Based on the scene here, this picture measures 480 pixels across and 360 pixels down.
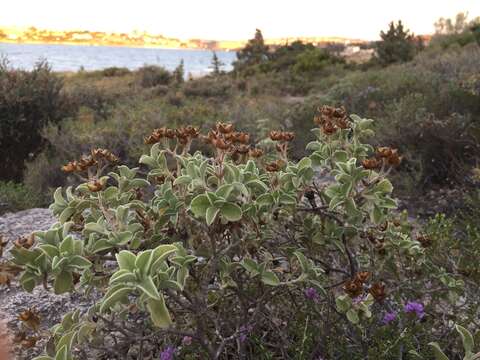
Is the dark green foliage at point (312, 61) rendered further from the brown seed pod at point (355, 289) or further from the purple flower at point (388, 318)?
the brown seed pod at point (355, 289)

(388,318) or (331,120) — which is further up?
(331,120)

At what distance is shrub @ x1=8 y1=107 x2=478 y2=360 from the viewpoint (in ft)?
6.04

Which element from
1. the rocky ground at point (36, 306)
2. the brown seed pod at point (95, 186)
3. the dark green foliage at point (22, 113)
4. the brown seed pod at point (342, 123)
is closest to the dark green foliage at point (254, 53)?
the dark green foliage at point (22, 113)

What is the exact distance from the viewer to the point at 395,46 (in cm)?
2381

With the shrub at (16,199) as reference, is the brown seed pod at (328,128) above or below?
above

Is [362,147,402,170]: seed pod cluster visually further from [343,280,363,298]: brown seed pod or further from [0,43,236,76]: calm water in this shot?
[0,43,236,76]: calm water

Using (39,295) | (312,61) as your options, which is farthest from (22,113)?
(312,61)

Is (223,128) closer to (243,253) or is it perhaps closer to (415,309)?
(243,253)

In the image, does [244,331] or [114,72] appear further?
[114,72]

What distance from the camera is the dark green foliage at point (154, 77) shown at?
22.2 metres

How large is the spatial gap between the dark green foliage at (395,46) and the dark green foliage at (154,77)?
938 centimetres

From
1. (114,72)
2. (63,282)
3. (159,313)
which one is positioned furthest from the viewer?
(114,72)

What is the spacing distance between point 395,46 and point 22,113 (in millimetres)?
19090

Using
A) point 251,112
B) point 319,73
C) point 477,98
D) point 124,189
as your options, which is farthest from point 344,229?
point 319,73
